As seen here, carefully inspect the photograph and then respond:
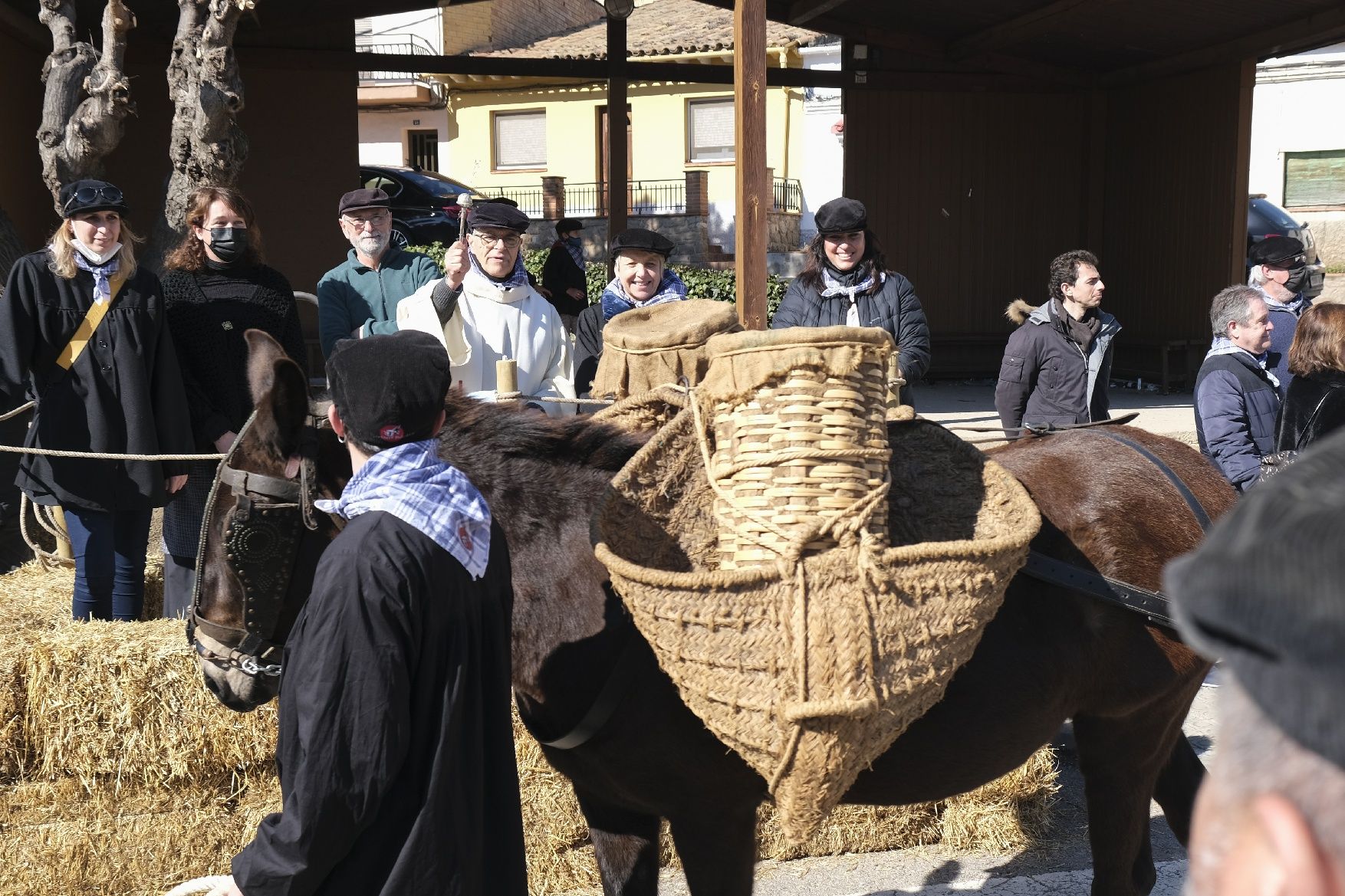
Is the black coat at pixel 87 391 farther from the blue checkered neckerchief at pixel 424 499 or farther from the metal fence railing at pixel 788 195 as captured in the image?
the metal fence railing at pixel 788 195

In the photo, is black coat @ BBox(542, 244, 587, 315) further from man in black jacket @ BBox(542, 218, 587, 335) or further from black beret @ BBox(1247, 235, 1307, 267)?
black beret @ BBox(1247, 235, 1307, 267)

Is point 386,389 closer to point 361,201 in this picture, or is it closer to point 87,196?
point 87,196

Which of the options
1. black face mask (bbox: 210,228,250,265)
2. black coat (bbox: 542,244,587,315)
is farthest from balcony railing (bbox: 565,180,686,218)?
black face mask (bbox: 210,228,250,265)

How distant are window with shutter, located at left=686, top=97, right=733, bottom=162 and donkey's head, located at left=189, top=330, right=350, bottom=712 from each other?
1223 inches

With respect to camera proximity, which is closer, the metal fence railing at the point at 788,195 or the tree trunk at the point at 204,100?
the tree trunk at the point at 204,100

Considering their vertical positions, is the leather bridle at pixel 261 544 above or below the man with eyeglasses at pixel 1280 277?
below

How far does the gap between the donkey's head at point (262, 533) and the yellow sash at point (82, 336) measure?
6.47 feet

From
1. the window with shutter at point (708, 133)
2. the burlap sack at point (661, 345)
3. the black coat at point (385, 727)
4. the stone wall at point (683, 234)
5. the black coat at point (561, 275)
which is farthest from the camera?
the window with shutter at point (708, 133)

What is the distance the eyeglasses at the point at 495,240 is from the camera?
4570mm

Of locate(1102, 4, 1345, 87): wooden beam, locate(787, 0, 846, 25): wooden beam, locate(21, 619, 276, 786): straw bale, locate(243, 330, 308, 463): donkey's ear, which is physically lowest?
locate(21, 619, 276, 786): straw bale

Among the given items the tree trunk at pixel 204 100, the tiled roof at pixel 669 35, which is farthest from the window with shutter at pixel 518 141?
the tree trunk at pixel 204 100

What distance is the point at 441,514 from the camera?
6.84ft

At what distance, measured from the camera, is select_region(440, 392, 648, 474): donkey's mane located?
8.83 feet

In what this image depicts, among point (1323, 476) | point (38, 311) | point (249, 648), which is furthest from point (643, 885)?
point (38, 311)
